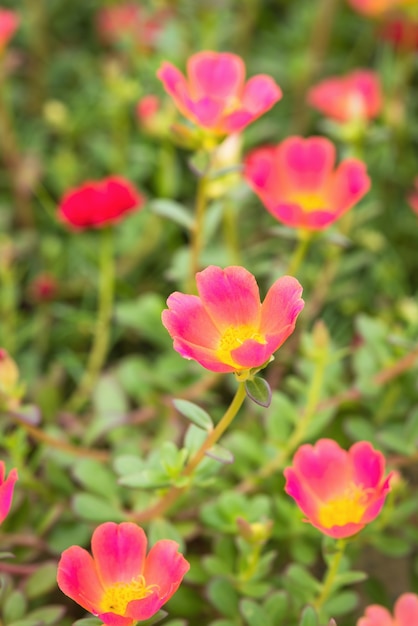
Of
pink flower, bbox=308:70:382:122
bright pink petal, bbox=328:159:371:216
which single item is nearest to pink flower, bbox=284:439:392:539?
bright pink petal, bbox=328:159:371:216

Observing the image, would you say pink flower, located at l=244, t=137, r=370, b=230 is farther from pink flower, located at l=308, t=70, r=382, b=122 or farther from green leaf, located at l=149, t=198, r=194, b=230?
pink flower, located at l=308, t=70, r=382, b=122

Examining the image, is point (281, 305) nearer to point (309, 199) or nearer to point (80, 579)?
point (80, 579)

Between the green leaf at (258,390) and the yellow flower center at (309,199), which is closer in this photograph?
the green leaf at (258,390)

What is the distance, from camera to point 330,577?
3.07ft

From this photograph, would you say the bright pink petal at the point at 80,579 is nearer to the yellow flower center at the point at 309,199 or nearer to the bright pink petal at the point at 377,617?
the bright pink petal at the point at 377,617

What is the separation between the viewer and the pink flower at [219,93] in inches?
42.1

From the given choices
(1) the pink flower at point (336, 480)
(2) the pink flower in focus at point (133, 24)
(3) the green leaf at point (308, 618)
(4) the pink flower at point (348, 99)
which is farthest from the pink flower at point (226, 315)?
(2) the pink flower in focus at point (133, 24)

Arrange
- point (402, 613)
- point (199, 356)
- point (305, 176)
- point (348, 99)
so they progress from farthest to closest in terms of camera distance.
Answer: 1. point (348, 99)
2. point (305, 176)
3. point (402, 613)
4. point (199, 356)

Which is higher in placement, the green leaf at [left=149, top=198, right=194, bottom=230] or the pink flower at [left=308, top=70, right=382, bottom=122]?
the pink flower at [left=308, top=70, right=382, bottom=122]

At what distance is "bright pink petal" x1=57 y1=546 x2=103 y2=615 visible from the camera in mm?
781

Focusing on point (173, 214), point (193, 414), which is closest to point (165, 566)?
point (193, 414)

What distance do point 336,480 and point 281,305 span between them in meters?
0.25

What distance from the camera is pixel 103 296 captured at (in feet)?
4.77

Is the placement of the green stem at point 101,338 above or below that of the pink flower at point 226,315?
below
